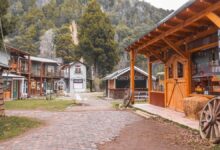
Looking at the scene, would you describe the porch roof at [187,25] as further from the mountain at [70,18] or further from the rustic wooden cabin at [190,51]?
the mountain at [70,18]

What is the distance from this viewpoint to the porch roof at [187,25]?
812 centimetres

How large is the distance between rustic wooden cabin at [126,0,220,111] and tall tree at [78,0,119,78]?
37866 millimetres

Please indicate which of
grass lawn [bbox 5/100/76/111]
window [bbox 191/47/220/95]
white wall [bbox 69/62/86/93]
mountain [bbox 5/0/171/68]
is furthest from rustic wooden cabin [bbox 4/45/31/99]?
mountain [bbox 5/0/171/68]

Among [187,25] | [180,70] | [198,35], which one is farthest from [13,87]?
[187,25]

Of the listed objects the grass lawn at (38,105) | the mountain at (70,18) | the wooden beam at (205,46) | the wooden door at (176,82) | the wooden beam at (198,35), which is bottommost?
the grass lawn at (38,105)

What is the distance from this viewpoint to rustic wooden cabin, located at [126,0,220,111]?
904cm

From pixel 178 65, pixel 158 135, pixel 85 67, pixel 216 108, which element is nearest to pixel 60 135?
pixel 158 135

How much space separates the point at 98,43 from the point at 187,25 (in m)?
45.8

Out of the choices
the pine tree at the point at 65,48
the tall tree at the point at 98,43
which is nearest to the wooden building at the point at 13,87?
the tall tree at the point at 98,43

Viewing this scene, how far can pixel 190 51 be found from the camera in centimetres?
1338

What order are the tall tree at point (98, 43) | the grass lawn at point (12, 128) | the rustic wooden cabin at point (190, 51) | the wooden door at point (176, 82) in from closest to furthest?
the rustic wooden cabin at point (190, 51), the grass lawn at point (12, 128), the wooden door at point (176, 82), the tall tree at point (98, 43)

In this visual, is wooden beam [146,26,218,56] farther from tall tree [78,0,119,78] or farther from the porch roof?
tall tree [78,0,119,78]

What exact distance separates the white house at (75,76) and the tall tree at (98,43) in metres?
5.78

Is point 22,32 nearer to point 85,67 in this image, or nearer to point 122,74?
point 85,67
